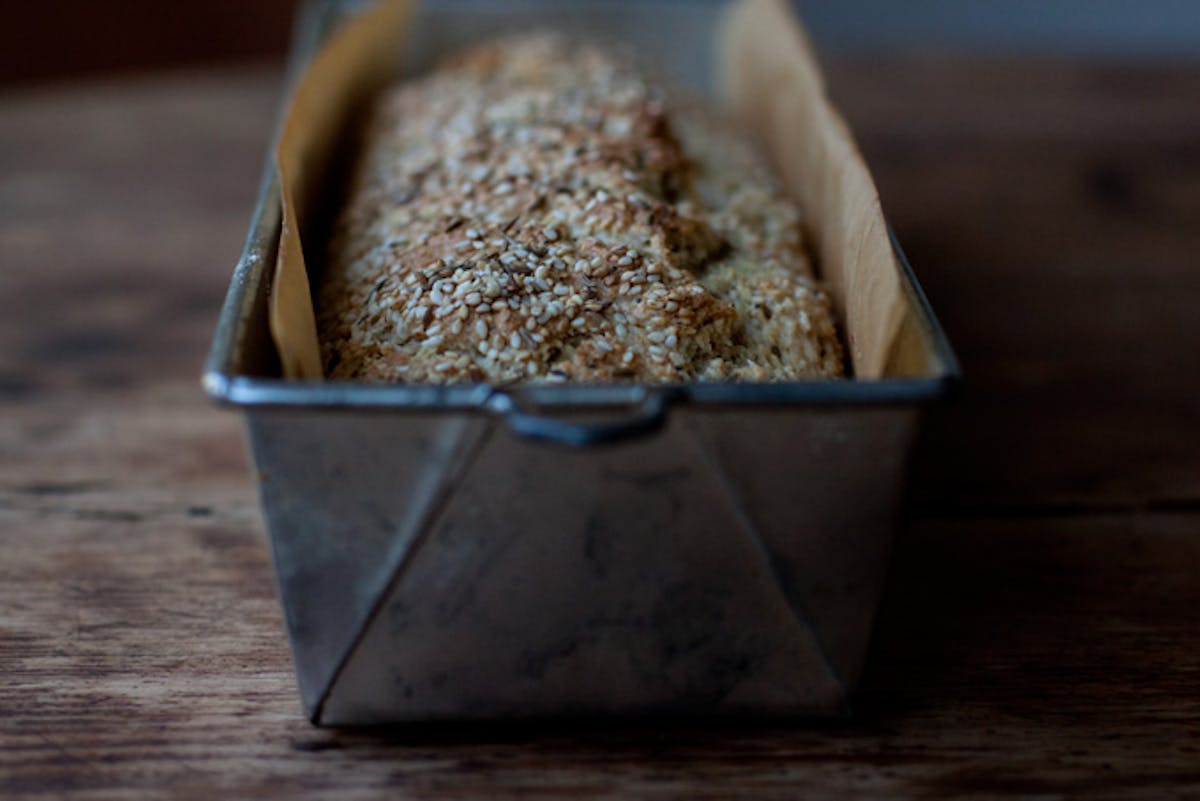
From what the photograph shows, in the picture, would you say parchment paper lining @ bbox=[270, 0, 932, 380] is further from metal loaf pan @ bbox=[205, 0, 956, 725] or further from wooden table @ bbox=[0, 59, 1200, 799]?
wooden table @ bbox=[0, 59, 1200, 799]

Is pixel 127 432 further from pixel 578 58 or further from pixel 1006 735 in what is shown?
pixel 1006 735

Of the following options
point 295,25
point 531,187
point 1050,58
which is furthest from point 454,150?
point 295,25

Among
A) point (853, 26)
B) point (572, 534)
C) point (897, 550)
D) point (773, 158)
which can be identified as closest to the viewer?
point (572, 534)

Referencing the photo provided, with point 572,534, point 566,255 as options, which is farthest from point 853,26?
point 572,534

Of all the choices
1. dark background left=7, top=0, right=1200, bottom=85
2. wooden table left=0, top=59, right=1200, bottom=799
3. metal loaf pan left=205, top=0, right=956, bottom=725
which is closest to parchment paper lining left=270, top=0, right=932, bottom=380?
metal loaf pan left=205, top=0, right=956, bottom=725

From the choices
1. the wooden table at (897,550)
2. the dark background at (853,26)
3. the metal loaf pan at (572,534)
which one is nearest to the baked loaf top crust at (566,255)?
the metal loaf pan at (572,534)

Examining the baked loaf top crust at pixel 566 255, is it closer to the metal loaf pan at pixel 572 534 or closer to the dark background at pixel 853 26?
the metal loaf pan at pixel 572 534

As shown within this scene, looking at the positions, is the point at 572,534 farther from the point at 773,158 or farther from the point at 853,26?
the point at 853,26
